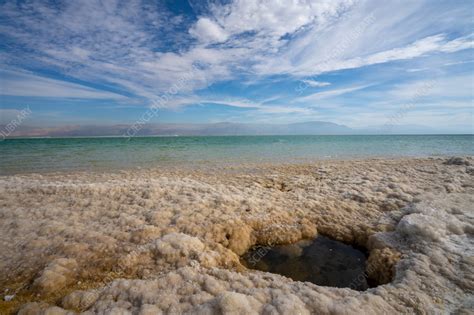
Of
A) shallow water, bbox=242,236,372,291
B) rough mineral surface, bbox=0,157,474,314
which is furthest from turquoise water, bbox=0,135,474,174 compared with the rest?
shallow water, bbox=242,236,372,291

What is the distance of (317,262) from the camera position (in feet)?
17.0

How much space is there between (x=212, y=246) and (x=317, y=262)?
243 centimetres

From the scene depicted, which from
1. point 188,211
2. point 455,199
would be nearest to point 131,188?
point 188,211

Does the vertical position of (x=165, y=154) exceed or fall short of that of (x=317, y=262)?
it exceeds it

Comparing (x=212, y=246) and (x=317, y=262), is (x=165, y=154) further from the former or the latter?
(x=317, y=262)

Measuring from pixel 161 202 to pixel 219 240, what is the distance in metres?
2.74

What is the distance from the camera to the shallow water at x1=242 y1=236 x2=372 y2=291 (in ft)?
15.2

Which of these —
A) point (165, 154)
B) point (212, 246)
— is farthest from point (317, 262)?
point (165, 154)

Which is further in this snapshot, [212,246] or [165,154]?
[165,154]

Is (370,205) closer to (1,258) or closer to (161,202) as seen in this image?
(161,202)

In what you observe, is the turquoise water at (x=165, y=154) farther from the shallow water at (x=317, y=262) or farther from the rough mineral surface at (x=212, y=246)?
the shallow water at (x=317, y=262)

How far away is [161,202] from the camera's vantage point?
24.2 ft

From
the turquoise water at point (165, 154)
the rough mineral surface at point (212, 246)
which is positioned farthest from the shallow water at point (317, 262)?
the turquoise water at point (165, 154)

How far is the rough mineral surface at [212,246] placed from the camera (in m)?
3.41
